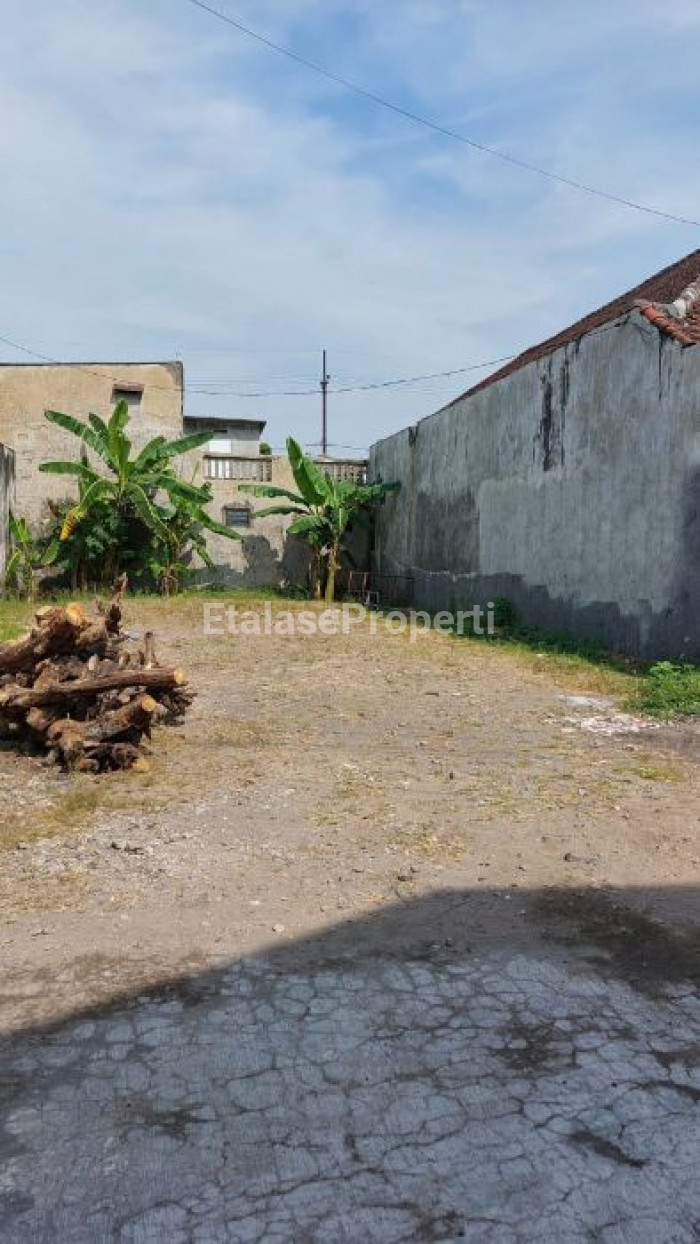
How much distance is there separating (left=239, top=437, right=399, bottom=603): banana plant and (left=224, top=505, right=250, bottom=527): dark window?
1.86 ft

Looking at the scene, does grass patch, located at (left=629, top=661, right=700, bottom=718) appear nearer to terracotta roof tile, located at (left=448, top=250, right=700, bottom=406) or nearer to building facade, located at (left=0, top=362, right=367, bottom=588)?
terracotta roof tile, located at (left=448, top=250, right=700, bottom=406)

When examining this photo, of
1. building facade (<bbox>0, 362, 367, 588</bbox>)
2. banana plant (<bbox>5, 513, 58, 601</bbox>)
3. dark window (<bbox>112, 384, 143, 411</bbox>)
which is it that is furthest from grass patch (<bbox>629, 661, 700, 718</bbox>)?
dark window (<bbox>112, 384, 143, 411</bbox>)

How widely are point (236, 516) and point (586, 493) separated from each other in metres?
9.43

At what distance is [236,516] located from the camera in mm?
18453

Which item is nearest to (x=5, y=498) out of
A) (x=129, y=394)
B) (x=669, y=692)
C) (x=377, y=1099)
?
(x=129, y=394)

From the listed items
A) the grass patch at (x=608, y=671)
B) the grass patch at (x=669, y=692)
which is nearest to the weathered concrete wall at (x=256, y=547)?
the grass patch at (x=608, y=671)

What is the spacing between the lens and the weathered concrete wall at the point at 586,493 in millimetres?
8805

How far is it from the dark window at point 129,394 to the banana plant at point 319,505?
9.65 ft

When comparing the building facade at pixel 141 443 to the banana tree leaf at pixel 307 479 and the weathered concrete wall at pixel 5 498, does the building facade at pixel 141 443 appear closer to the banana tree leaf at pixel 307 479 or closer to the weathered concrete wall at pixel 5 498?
the weathered concrete wall at pixel 5 498

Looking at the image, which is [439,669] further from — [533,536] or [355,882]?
[355,882]

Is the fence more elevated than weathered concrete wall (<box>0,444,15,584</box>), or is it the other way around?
weathered concrete wall (<box>0,444,15,584</box>)

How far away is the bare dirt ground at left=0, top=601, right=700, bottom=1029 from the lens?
3.34m

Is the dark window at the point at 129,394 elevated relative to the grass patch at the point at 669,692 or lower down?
elevated

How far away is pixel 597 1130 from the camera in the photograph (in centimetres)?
221
